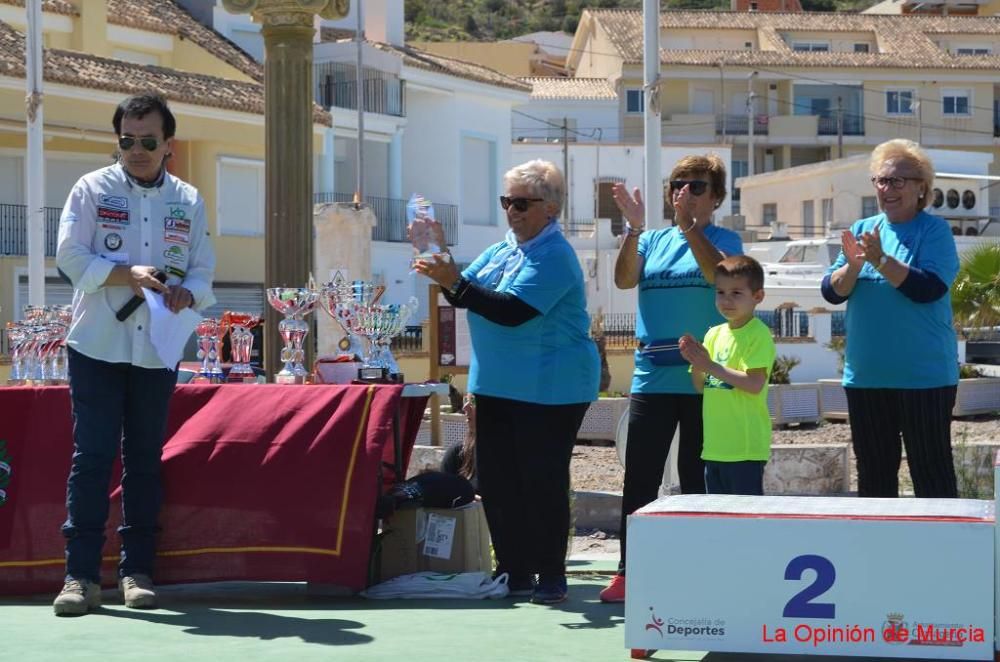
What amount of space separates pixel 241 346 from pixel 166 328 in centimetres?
110

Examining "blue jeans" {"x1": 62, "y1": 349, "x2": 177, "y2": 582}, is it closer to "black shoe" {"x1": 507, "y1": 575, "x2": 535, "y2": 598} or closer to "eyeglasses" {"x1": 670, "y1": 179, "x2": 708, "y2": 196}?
"black shoe" {"x1": 507, "y1": 575, "x2": 535, "y2": 598}

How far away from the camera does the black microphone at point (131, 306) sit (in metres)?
6.03

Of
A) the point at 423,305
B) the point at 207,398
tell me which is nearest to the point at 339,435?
the point at 207,398

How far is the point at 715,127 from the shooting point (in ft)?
201

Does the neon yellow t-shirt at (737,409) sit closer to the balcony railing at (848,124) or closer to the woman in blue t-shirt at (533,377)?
the woman in blue t-shirt at (533,377)

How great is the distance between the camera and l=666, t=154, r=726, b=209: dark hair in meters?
6.59

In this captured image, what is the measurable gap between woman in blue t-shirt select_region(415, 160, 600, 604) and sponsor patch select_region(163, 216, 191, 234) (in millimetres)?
1035

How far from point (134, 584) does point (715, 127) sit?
5652 cm

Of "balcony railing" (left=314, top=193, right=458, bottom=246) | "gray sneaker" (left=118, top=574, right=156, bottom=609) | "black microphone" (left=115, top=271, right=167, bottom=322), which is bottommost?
"gray sneaker" (left=118, top=574, right=156, bottom=609)

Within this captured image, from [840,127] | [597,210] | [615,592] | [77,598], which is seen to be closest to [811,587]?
[615,592]

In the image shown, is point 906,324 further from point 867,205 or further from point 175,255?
point 867,205

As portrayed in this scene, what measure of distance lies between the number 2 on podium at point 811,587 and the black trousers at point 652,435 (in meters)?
1.71

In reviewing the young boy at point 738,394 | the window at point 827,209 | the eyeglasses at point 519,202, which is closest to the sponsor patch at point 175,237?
the eyeglasses at point 519,202

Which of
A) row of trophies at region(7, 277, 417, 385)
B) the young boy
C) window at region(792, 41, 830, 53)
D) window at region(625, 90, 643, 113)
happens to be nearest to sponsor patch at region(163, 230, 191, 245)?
row of trophies at region(7, 277, 417, 385)
